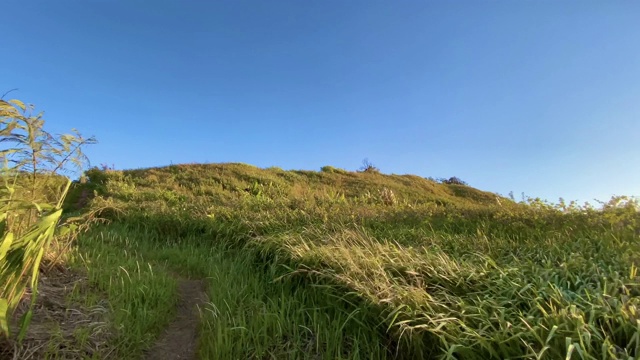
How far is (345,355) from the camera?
2783 mm

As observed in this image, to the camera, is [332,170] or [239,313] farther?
[332,170]

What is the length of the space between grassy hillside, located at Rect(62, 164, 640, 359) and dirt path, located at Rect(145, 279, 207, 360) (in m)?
0.14

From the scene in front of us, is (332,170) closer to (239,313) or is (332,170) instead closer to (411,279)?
(411,279)

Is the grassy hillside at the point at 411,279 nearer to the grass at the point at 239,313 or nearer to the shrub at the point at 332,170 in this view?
the grass at the point at 239,313

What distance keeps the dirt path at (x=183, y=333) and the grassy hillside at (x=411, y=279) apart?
0.44 ft

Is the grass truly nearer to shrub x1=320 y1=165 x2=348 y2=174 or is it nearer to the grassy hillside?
the grassy hillside

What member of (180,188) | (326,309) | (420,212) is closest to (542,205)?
(420,212)

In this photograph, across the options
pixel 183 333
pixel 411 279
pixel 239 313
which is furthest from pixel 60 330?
pixel 411 279

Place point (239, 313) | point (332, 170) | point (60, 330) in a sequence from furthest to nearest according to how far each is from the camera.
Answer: point (332, 170) < point (239, 313) < point (60, 330)

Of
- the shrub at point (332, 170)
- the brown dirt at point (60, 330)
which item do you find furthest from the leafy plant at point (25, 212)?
the shrub at point (332, 170)

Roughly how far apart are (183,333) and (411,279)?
6.75 ft

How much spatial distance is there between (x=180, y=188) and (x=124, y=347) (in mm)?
8731

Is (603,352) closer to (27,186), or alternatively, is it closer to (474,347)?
(474,347)

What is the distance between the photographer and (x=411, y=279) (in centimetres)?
335
